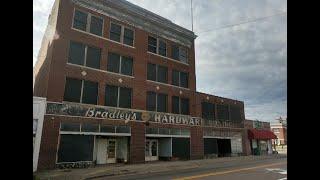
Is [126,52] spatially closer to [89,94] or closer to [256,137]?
[89,94]

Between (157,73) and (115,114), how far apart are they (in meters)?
7.29

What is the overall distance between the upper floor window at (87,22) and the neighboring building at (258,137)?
26.1m

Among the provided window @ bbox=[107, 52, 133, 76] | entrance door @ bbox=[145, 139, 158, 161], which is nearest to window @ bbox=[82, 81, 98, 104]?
window @ bbox=[107, 52, 133, 76]

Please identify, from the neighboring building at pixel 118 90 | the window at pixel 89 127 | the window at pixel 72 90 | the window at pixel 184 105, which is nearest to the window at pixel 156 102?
the neighboring building at pixel 118 90

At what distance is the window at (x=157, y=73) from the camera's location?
29773 millimetres

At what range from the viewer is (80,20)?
2506 centimetres

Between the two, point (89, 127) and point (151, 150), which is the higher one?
point (89, 127)

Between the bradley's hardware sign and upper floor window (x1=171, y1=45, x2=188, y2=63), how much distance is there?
676 centimetres

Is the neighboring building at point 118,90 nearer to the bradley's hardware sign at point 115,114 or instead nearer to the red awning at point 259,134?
the bradley's hardware sign at point 115,114

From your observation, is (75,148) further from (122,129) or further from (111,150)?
(122,129)

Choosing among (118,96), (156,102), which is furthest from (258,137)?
(118,96)

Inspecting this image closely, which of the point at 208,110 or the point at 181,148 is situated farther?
the point at 208,110
